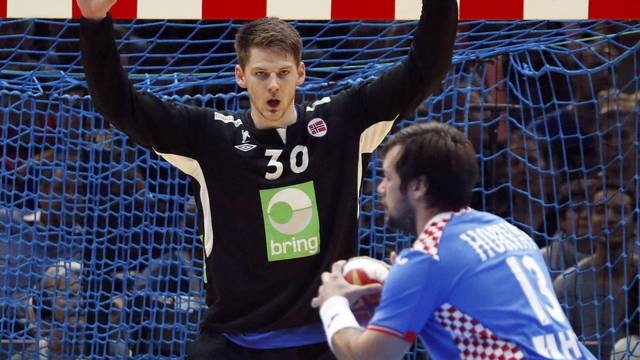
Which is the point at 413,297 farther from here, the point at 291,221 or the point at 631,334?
the point at 631,334

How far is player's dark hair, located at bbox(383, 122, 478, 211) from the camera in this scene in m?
2.54

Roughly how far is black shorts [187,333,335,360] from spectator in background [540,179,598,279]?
2.28 metres

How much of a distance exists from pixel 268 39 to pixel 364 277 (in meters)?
0.98

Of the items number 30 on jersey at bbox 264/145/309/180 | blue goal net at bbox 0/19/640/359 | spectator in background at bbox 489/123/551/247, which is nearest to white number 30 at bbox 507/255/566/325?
number 30 on jersey at bbox 264/145/309/180

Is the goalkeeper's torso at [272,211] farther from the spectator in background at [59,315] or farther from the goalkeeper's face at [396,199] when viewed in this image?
the spectator in background at [59,315]

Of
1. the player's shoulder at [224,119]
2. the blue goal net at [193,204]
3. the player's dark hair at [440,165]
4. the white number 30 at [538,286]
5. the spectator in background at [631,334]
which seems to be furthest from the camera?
the blue goal net at [193,204]

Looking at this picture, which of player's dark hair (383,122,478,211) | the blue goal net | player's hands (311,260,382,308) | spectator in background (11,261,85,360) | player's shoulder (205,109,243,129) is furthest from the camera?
spectator in background (11,261,85,360)

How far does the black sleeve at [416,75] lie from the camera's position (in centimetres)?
320

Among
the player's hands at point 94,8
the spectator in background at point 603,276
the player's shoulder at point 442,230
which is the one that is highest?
the player's hands at point 94,8

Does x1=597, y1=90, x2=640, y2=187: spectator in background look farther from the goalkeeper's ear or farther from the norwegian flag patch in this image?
the goalkeeper's ear

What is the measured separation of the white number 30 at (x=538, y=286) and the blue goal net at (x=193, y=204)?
2600 millimetres

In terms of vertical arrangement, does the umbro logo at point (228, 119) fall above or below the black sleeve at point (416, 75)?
below

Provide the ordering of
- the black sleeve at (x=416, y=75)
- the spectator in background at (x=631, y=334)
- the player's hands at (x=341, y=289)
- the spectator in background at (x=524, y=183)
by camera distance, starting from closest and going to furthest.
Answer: the player's hands at (x=341, y=289) → the black sleeve at (x=416, y=75) → the spectator in background at (x=631, y=334) → the spectator in background at (x=524, y=183)

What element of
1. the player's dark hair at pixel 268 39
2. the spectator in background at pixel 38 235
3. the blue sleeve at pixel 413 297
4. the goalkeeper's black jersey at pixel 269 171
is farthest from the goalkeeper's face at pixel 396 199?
the spectator in background at pixel 38 235
